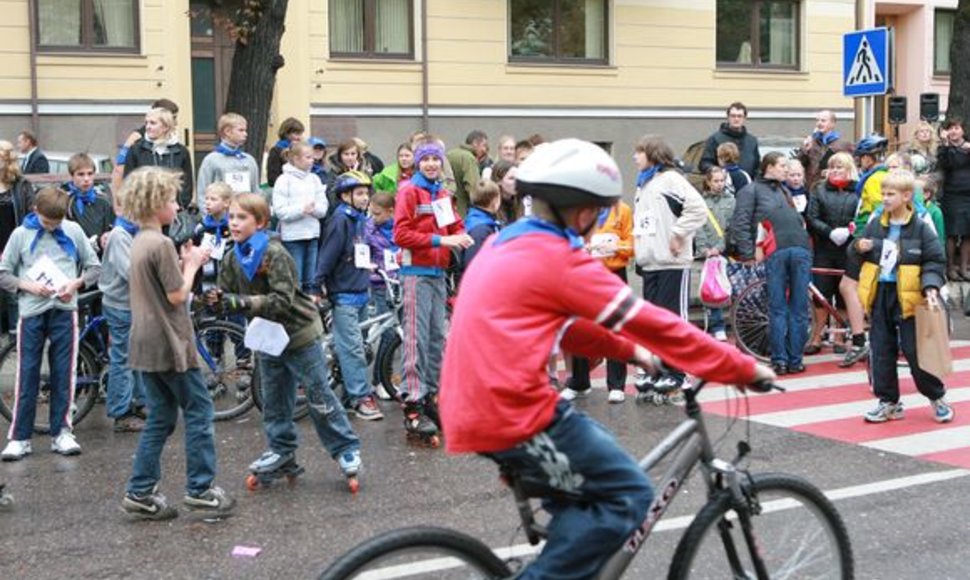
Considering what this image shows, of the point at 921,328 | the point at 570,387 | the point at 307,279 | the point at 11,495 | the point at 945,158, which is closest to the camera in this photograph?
the point at 11,495

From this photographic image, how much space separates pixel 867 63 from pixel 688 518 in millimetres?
9225

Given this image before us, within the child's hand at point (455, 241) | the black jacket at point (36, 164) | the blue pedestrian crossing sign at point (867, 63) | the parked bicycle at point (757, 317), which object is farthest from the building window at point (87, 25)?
the child's hand at point (455, 241)

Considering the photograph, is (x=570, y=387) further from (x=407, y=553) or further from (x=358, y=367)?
(x=407, y=553)

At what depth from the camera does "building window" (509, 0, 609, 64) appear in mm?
23344

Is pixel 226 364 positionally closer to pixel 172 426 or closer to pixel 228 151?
pixel 228 151

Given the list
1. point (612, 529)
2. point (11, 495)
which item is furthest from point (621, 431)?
point (612, 529)

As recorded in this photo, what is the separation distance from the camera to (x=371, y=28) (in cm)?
2209

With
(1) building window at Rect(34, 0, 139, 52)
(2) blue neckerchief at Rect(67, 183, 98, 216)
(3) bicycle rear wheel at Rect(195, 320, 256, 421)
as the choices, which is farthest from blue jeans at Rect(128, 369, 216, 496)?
(1) building window at Rect(34, 0, 139, 52)

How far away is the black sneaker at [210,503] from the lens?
22.6 ft

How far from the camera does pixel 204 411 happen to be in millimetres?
6875

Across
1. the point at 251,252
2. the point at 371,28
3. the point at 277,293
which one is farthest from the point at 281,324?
the point at 371,28

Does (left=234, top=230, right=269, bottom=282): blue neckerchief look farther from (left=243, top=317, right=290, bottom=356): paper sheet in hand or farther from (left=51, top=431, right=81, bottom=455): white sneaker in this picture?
(left=51, top=431, right=81, bottom=455): white sneaker

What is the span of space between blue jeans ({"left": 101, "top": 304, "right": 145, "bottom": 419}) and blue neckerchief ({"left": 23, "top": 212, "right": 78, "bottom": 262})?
0.59 metres

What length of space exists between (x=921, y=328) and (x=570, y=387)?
2696 millimetres
